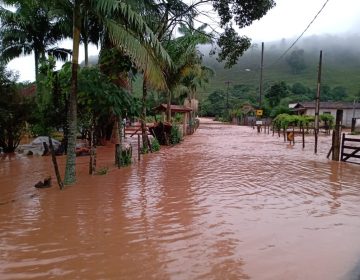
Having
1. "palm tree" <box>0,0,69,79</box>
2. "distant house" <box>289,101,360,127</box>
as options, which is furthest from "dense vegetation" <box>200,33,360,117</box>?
"palm tree" <box>0,0,69,79</box>

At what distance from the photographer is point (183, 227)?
7020mm

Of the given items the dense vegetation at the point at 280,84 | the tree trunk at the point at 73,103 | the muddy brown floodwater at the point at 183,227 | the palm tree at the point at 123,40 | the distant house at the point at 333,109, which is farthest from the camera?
the dense vegetation at the point at 280,84

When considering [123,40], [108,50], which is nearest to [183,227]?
[123,40]

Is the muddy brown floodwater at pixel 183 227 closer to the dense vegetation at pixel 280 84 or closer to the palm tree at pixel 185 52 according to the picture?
the palm tree at pixel 185 52

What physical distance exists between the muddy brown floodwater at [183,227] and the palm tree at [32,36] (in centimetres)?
2020

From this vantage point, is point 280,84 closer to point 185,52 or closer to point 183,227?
point 185,52

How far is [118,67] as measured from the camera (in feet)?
40.5

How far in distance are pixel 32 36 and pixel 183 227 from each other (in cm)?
2867

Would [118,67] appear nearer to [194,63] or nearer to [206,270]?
[206,270]

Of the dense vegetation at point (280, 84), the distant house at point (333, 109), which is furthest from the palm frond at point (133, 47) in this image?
the dense vegetation at point (280, 84)

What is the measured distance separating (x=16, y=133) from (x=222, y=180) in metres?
12.9

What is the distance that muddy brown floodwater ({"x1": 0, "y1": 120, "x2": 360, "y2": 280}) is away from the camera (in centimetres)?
527

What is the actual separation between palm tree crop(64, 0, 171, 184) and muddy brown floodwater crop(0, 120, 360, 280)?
2030mm

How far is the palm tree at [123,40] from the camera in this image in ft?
33.4
